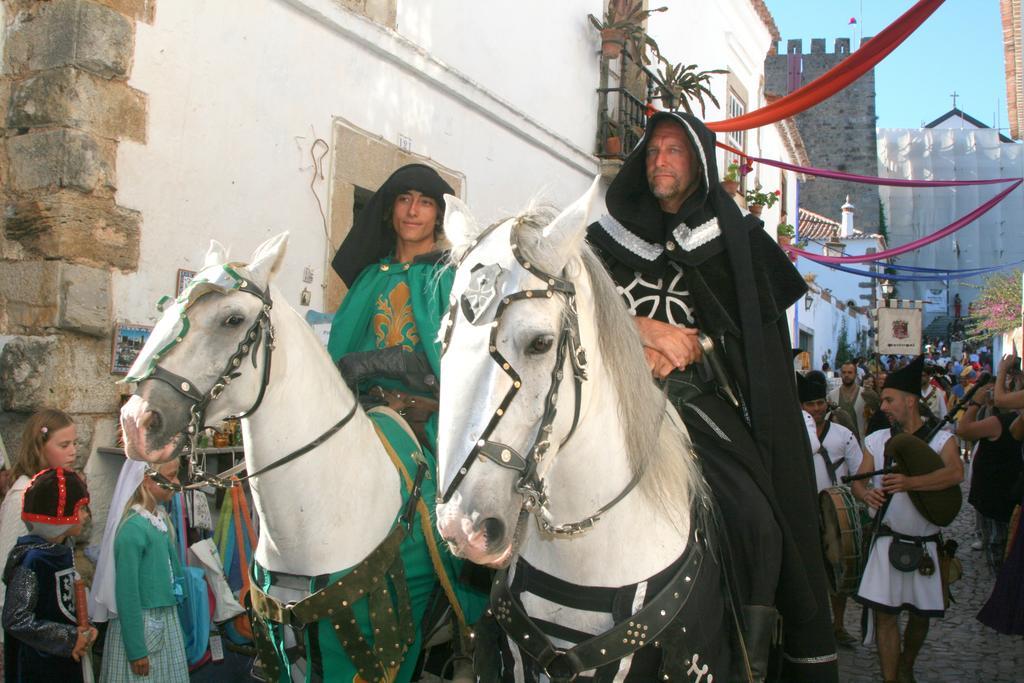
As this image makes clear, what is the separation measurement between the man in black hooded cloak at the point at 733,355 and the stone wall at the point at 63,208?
2.75 m

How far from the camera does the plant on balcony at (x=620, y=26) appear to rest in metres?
10.7

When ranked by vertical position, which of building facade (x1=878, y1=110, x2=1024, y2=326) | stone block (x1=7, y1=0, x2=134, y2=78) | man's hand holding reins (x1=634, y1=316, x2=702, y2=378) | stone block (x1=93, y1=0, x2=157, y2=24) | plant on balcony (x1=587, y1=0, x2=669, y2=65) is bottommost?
man's hand holding reins (x1=634, y1=316, x2=702, y2=378)

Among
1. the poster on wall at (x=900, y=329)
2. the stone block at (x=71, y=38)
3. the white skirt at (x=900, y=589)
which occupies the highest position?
the stone block at (x=71, y=38)

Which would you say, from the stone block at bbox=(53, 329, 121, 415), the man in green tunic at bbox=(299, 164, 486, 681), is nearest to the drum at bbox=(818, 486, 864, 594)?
the man in green tunic at bbox=(299, 164, 486, 681)

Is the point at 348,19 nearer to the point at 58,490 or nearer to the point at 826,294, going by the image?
the point at 58,490

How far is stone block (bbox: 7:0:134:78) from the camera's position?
450 centimetres

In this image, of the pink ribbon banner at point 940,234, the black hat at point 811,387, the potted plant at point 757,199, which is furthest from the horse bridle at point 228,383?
the potted plant at point 757,199

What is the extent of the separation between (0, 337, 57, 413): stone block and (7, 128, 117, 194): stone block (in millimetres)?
806

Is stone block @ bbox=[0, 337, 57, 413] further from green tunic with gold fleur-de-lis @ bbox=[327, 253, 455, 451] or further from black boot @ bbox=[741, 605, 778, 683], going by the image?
black boot @ bbox=[741, 605, 778, 683]

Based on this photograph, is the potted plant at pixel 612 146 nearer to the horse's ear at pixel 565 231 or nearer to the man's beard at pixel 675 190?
the man's beard at pixel 675 190

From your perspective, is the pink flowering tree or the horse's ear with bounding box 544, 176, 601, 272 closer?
the horse's ear with bounding box 544, 176, 601, 272

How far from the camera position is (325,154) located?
6.26m

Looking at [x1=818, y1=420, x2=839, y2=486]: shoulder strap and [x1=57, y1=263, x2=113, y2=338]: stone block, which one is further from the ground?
[x1=57, y1=263, x2=113, y2=338]: stone block

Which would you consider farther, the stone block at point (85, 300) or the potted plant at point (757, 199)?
the potted plant at point (757, 199)
